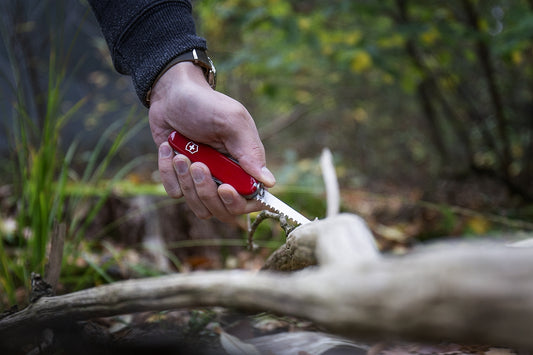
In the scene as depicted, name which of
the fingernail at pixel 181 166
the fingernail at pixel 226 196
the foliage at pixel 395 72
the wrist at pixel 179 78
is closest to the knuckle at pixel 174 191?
the fingernail at pixel 181 166

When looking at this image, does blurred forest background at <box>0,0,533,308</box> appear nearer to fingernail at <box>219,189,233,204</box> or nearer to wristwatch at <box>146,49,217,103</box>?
wristwatch at <box>146,49,217,103</box>

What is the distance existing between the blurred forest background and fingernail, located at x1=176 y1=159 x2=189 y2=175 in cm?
33

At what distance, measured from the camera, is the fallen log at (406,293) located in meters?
0.43

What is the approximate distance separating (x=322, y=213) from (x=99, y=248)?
6.03ft

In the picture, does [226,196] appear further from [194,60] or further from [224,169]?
[194,60]

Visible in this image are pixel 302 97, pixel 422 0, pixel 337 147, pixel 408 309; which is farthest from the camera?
pixel 337 147

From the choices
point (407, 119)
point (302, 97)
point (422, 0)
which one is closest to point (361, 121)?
point (407, 119)

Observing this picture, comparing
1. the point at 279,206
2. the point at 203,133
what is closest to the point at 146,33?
the point at 203,133

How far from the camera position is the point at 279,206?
129cm

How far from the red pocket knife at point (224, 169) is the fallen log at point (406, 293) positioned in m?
0.75

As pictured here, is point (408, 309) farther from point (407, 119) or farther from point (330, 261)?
point (407, 119)

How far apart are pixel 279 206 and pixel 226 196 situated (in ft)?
0.71

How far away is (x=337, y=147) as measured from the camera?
31.9 ft

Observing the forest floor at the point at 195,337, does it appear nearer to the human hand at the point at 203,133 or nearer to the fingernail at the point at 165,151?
the human hand at the point at 203,133
